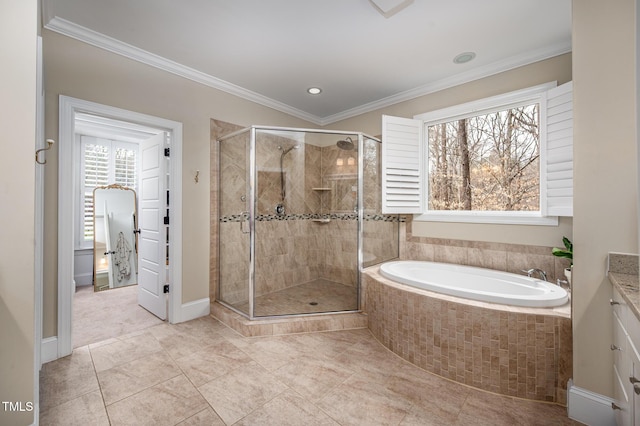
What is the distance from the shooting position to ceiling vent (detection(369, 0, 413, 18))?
1.76 m

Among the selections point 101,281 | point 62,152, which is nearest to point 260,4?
point 62,152

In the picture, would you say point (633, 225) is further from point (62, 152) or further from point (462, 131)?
point (62, 152)

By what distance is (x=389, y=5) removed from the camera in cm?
179

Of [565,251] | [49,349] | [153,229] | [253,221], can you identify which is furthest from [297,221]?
[565,251]

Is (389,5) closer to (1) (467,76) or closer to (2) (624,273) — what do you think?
(1) (467,76)

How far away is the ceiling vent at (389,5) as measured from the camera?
1.76 meters

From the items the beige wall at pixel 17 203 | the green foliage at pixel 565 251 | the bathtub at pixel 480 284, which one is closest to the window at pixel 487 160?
the green foliage at pixel 565 251

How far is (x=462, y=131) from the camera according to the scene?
2992 mm

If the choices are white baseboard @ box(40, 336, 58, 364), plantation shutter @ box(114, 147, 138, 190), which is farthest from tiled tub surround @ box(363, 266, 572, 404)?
plantation shutter @ box(114, 147, 138, 190)

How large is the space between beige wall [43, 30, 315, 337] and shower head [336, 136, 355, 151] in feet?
3.57

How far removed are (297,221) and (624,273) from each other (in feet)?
9.02

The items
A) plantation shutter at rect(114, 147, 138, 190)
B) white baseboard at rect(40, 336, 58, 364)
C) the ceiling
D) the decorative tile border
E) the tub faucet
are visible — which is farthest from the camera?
plantation shutter at rect(114, 147, 138, 190)

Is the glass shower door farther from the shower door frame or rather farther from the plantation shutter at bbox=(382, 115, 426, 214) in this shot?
the plantation shutter at bbox=(382, 115, 426, 214)

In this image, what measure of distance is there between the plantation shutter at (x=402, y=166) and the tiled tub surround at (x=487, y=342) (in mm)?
1164
